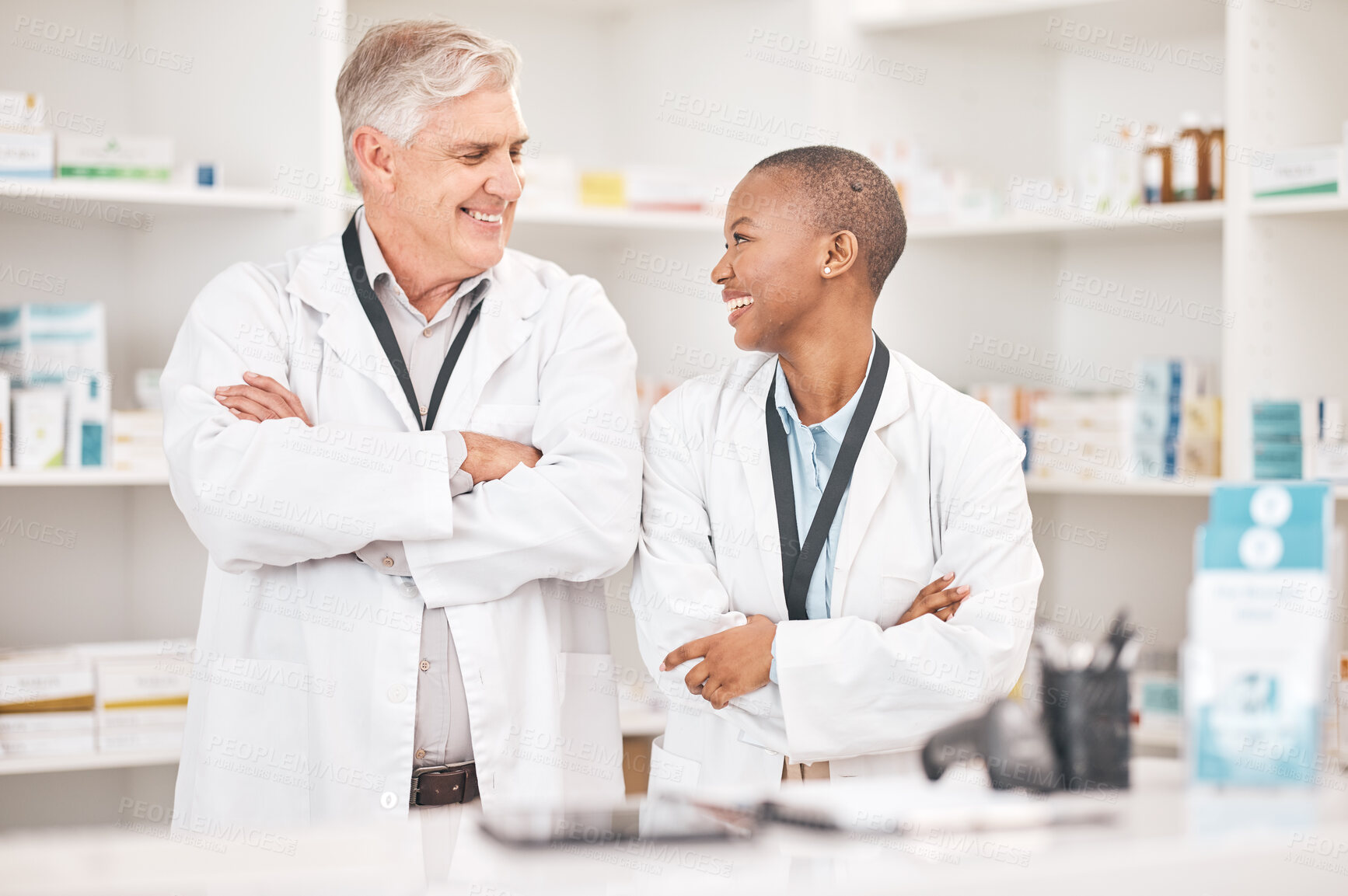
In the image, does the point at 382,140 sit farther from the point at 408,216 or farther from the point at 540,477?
the point at 540,477

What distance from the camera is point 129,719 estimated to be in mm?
2574

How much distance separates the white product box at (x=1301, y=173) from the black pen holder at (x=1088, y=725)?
187 cm

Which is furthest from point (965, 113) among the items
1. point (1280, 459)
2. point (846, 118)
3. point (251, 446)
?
point (251, 446)

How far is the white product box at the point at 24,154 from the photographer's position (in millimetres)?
2473

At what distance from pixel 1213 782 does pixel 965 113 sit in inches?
98.2

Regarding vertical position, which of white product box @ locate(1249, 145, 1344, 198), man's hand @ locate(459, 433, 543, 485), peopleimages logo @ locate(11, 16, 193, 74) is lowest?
man's hand @ locate(459, 433, 543, 485)

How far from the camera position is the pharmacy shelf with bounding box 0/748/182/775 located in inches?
97.5

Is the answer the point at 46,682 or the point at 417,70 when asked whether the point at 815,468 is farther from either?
the point at 46,682

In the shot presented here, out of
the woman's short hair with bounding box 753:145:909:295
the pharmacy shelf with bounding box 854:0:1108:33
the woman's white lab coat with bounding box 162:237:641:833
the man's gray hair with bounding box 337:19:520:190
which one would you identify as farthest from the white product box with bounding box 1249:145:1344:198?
the man's gray hair with bounding box 337:19:520:190

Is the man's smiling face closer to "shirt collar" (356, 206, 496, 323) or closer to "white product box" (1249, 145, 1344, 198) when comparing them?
"shirt collar" (356, 206, 496, 323)

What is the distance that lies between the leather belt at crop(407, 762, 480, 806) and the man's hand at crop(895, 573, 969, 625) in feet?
2.22

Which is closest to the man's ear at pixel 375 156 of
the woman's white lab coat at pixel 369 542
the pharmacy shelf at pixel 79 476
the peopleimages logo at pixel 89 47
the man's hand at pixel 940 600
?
the woman's white lab coat at pixel 369 542

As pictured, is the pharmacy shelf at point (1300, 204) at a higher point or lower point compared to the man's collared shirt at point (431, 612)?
higher

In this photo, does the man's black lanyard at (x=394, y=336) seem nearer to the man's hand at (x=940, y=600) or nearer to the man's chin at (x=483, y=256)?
the man's chin at (x=483, y=256)
